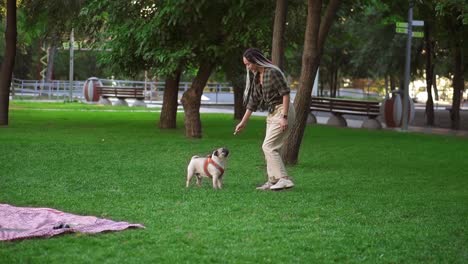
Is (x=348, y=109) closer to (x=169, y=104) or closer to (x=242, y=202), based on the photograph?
(x=169, y=104)

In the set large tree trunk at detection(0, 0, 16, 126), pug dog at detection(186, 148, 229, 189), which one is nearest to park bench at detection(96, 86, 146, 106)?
large tree trunk at detection(0, 0, 16, 126)

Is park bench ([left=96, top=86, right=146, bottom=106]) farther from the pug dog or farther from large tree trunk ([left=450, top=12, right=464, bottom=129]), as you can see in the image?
the pug dog

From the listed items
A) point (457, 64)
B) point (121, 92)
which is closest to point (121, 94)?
point (121, 92)

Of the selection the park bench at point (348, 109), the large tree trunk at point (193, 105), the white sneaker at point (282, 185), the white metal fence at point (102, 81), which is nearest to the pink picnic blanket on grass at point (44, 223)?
the white sneaker at point (282, 185)

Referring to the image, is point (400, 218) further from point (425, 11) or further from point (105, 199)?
Answer: point (425, 11)

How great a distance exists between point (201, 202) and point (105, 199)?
1158 mm

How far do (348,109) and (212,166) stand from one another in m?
19.2

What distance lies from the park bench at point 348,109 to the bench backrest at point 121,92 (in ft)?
53.5

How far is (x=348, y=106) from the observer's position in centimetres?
2947

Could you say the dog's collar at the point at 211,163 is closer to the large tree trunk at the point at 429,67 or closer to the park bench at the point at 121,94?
the large tree trunk at the point at 429,67

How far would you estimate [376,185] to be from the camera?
12219 mm

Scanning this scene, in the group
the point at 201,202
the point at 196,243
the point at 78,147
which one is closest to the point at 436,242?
the point at 196,243

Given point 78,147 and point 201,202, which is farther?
point 78,147

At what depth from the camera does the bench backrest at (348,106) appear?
2841 cm
